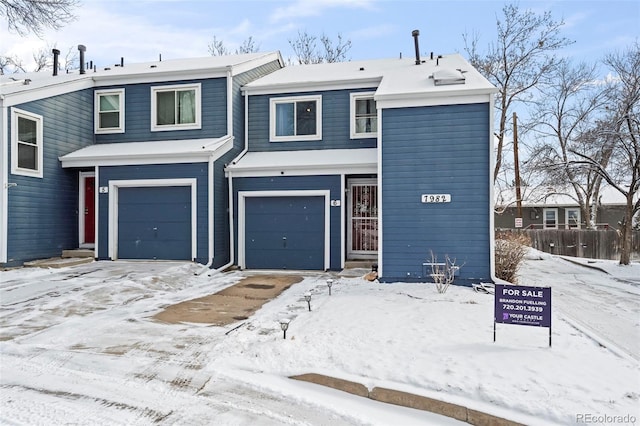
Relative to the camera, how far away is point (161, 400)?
12.0 feet

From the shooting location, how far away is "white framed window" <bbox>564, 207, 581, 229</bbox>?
27.1 metres

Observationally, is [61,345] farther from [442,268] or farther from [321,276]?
[442,268]

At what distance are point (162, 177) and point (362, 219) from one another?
5.80 meters

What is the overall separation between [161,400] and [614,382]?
4.34 metres

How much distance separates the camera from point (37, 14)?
12.0 metres

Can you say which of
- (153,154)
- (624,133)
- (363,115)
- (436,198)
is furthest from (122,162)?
(624,133)

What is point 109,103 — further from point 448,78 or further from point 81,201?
point 448,78

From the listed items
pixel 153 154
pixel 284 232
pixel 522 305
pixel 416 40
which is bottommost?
pixel 522 305

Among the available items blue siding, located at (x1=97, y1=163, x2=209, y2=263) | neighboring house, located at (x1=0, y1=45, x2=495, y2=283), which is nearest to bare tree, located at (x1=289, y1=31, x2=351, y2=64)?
neighboring house, located at (x1=0, y1=45, x2=495, y2=283)

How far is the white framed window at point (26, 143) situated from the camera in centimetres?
975

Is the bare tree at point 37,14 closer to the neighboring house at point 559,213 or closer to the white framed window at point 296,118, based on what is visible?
the white framed window at point 296,118

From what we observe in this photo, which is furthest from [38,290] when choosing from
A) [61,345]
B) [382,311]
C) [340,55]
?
[340,55]

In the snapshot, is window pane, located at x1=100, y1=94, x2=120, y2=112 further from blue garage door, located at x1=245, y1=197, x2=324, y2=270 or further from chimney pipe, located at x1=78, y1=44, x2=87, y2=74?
blue garage door, located at x1=245, y1=197, x2=324, y2=270

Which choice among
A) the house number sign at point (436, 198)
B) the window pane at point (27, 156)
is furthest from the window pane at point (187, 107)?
the house number sign at point (436, 198)
